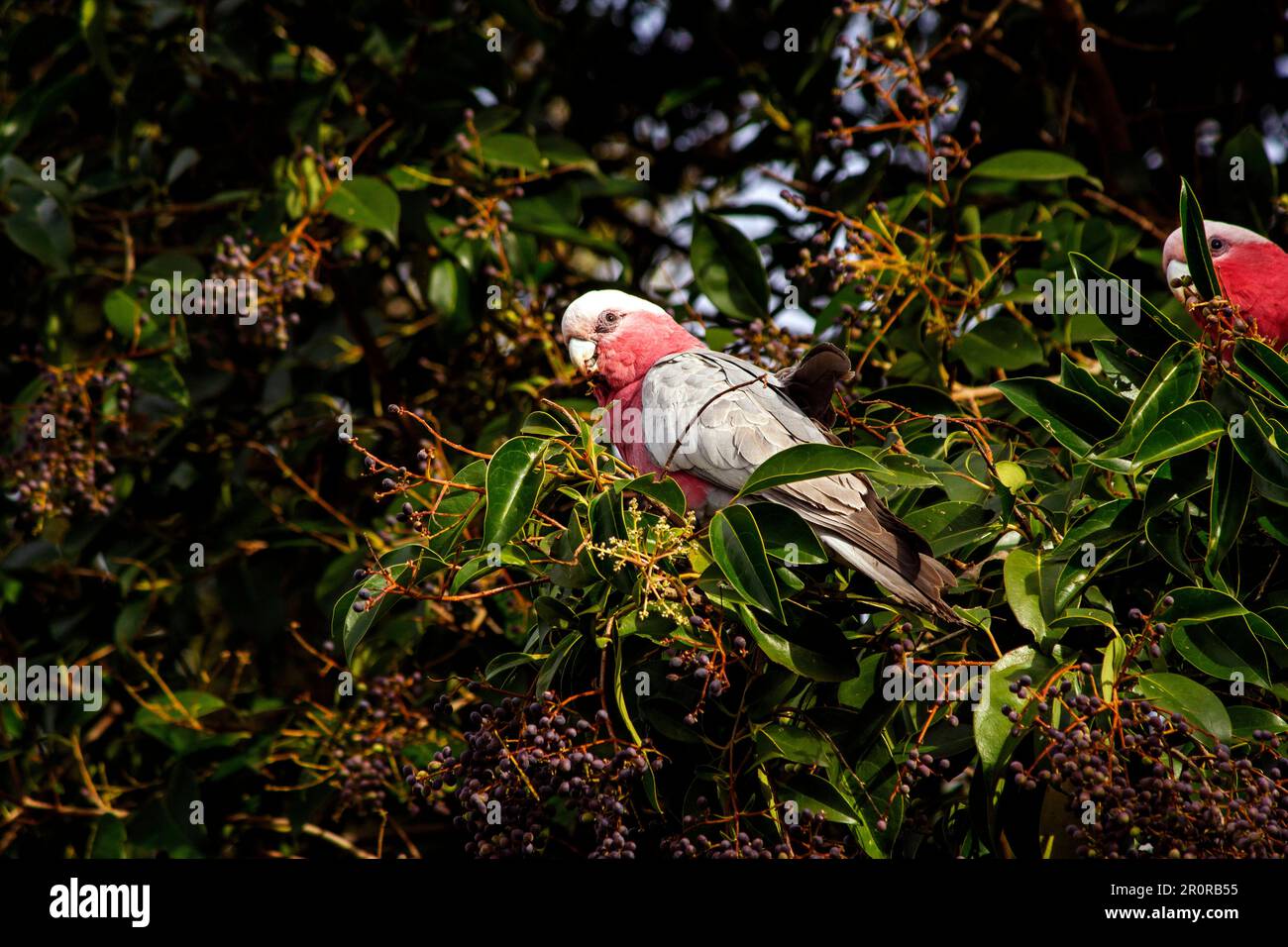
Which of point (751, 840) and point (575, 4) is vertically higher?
point (575, 4)

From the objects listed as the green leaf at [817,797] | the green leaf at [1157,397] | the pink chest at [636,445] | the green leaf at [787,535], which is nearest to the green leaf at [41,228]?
the pink chest at [636,445]

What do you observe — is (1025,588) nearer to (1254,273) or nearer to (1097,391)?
(1097,391)

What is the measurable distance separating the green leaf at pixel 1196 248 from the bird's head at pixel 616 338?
3.54 feet

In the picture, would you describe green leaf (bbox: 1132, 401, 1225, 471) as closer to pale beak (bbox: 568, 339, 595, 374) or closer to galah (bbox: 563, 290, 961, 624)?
galah (bbox: 563, 290, 961, 624)

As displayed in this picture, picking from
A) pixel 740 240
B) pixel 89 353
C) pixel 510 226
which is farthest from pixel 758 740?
pixel 89 353

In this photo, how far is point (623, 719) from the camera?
73.0 inches

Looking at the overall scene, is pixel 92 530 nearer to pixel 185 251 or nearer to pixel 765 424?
pixel 185 251

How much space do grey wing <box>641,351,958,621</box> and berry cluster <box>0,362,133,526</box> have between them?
5.18ft

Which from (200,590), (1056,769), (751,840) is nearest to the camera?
(1056,769)

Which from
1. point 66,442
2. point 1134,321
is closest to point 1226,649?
point 1134,321

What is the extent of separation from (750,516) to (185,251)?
2289 mm

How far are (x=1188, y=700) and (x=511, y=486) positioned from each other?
1006 mm

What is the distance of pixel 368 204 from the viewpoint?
3084 mm

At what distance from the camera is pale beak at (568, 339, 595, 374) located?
271 cm
